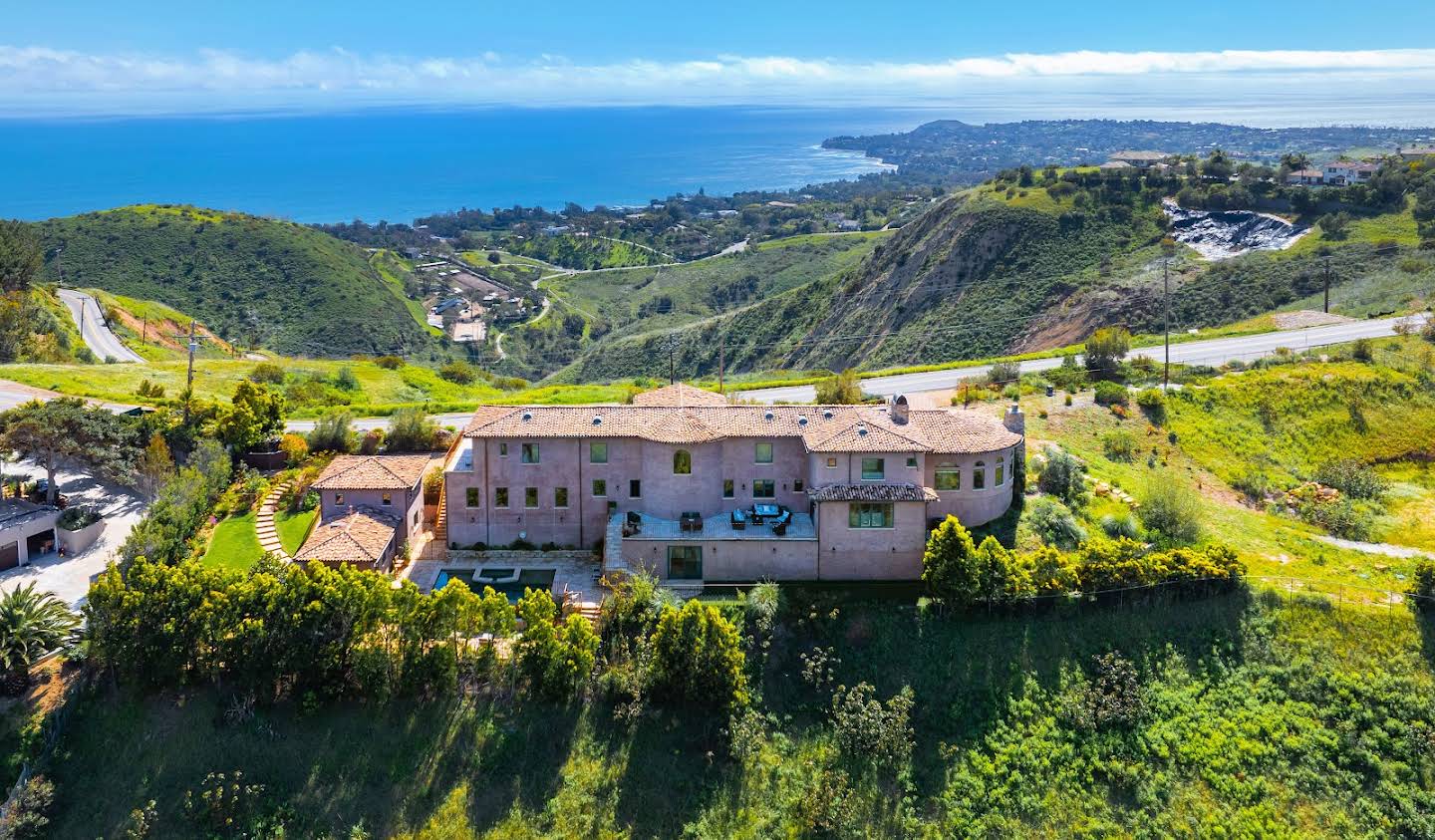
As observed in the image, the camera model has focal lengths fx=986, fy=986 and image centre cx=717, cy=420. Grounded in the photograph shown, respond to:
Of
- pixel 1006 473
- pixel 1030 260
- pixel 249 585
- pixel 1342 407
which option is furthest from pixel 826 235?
pixel 249 585

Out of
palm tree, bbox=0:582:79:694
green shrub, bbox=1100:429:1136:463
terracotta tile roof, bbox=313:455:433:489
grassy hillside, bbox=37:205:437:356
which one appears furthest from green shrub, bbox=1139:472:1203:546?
grassy hillside, bbox=37:205:437:356

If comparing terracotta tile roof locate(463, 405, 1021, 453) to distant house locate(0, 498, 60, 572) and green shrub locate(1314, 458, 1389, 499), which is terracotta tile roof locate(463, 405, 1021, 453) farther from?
green shrub locate(1314, 458, 1389, 499)

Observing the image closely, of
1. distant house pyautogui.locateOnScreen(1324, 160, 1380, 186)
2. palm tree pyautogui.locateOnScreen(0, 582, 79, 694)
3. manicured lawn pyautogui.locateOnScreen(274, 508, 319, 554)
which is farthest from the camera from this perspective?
distant house pyautogui.locateOnScreen(1324, 160, 1380, 186)

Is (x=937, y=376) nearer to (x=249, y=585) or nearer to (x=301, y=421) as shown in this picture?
(x=301, y=421)

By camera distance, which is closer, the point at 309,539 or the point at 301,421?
the point at 309,539

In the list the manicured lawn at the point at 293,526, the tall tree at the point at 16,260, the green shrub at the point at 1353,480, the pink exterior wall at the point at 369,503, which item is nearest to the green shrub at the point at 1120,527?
the green shrub at the point at 1353,480

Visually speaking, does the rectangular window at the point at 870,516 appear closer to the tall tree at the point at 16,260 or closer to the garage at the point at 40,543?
the garage at the point at 40,543
